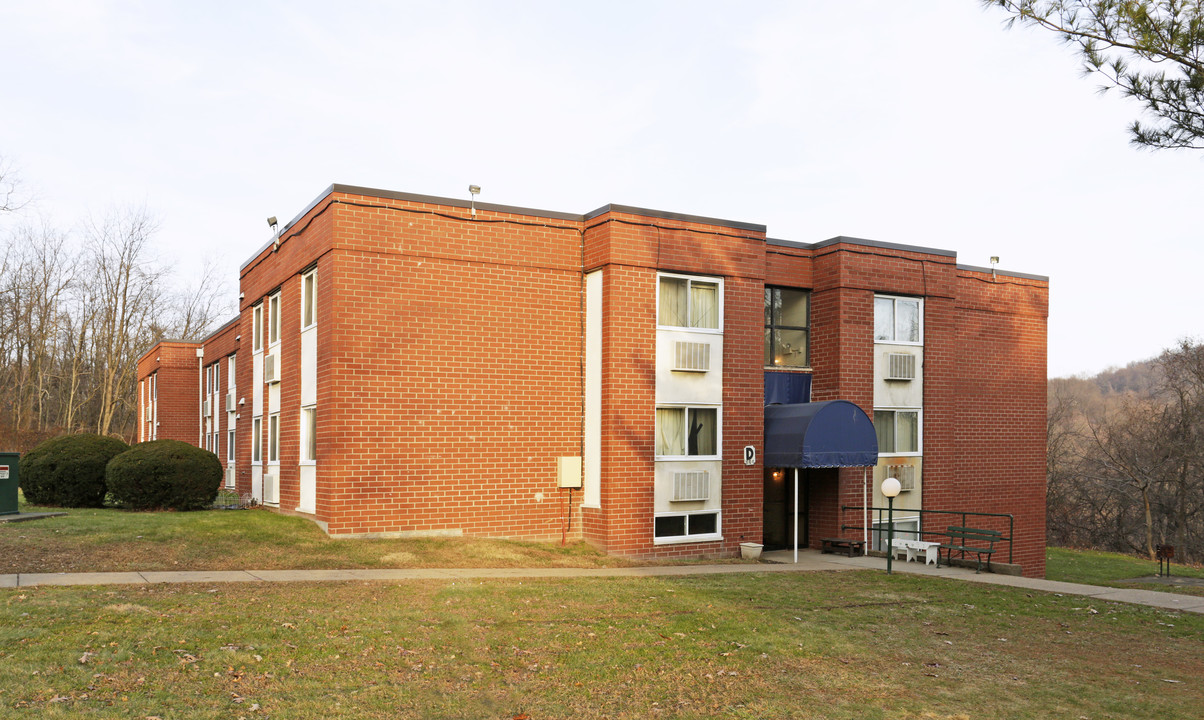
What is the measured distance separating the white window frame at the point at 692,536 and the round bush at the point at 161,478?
9547 mm

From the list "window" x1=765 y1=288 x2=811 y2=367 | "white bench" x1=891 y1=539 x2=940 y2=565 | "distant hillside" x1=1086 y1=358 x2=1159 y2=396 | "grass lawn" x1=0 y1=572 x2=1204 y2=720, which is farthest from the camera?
"distant hillside" x1=1086 y1=358 x2=1159 y2=396

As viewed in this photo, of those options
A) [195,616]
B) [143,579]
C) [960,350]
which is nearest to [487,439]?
[143,579]

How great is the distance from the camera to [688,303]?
62.0 ft

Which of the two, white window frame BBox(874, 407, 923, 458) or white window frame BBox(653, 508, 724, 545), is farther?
white window frame BBox(874, 407, 923, 458)

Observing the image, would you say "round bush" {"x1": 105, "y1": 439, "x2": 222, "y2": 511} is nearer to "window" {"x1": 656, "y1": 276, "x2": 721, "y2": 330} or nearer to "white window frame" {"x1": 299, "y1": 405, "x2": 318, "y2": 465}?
"white window frame" {"x1": 299, "y1": 405, "x2": 318, "y2": 465}

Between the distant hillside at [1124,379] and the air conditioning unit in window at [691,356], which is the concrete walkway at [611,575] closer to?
the air conditioning unit in window at [691,356]

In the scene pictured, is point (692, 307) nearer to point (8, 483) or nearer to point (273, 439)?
point (273, 439)

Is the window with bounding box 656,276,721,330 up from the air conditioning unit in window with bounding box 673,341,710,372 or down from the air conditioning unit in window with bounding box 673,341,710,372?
up

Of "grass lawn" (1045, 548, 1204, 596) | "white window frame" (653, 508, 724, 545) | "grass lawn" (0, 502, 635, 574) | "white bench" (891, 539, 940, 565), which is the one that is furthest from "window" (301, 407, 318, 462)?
"grass lawn" (1045, 548, 1204, 596)

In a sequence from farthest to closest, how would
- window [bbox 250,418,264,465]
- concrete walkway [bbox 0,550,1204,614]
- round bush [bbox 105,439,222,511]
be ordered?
window [bbox 250,418,264,465] → round bush [bbox 105,439,222,511] → concrete walkway [bbox 0,550,1204,614]

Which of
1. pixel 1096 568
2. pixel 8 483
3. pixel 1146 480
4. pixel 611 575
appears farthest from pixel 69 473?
pixel 1146 480

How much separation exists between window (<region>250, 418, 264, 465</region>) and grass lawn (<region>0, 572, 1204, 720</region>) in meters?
11.2

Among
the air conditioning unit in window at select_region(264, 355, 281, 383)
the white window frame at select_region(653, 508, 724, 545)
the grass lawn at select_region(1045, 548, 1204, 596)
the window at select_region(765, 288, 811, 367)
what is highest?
the window at select_region(765, 288, 811, 367)

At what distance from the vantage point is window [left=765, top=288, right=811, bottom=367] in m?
21.1
